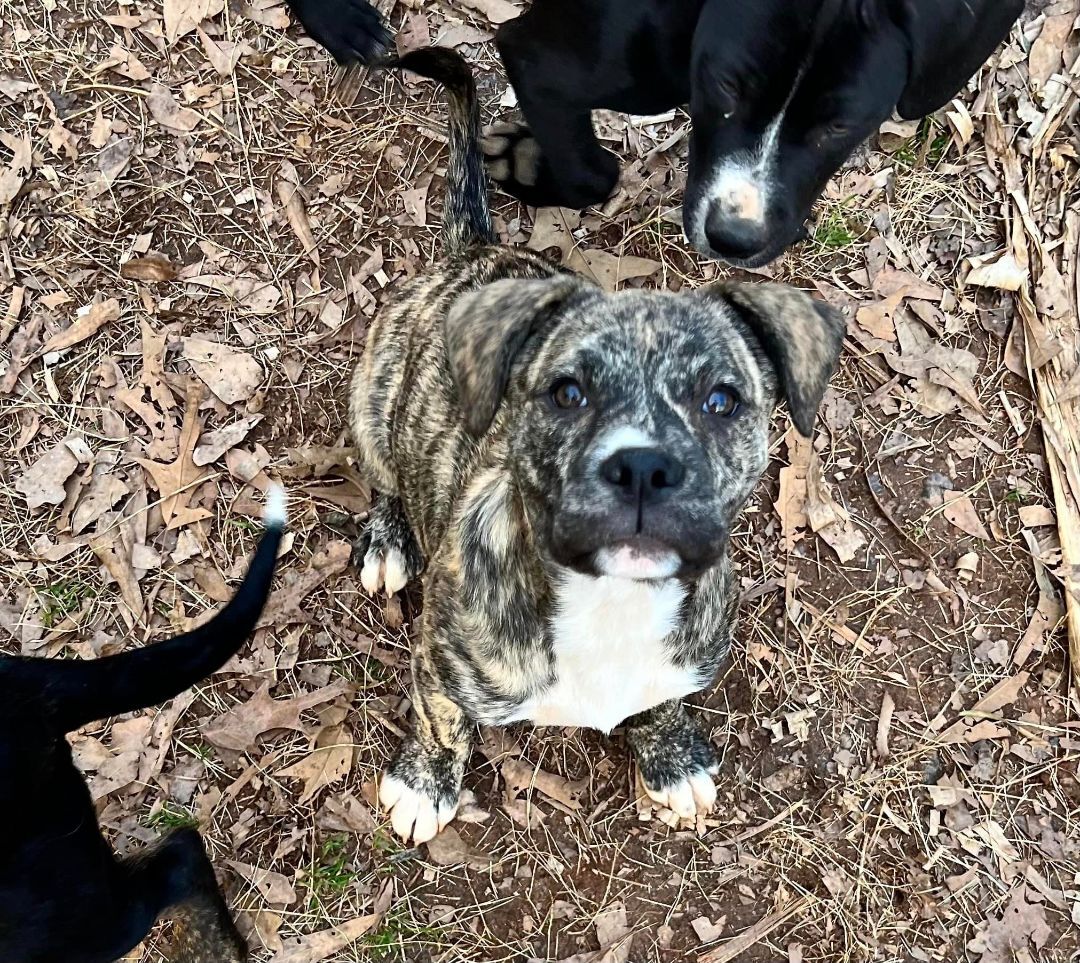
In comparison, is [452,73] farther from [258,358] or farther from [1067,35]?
[1067,35]

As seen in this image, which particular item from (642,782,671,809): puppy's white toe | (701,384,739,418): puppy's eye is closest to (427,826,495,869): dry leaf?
(642,782,671,809): puppy's white toe

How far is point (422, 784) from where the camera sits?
156 inches

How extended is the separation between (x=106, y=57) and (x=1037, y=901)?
19.6 feet

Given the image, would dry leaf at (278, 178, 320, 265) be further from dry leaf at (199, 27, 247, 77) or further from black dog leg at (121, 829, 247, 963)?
black dog leg at (121, 829, 247, 963)

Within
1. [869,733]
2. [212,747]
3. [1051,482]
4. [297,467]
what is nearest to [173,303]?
[297,467]

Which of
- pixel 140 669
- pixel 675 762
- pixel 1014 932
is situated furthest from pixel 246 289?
pixel 1014 932

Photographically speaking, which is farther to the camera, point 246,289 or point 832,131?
point 246,289

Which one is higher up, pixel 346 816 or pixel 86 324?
pixel 86 324

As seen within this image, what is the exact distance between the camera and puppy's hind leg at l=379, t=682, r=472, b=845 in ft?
12.9

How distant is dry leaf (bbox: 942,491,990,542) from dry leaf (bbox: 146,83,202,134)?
4.19m

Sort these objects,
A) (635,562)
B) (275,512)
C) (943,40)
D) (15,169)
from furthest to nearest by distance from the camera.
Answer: (15,169) → (943,40) → (275,512) → (635,562)

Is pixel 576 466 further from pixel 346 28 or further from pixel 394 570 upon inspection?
pixel 346 28

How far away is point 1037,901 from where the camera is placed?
4.19 meters

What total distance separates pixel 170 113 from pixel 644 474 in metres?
3.78
